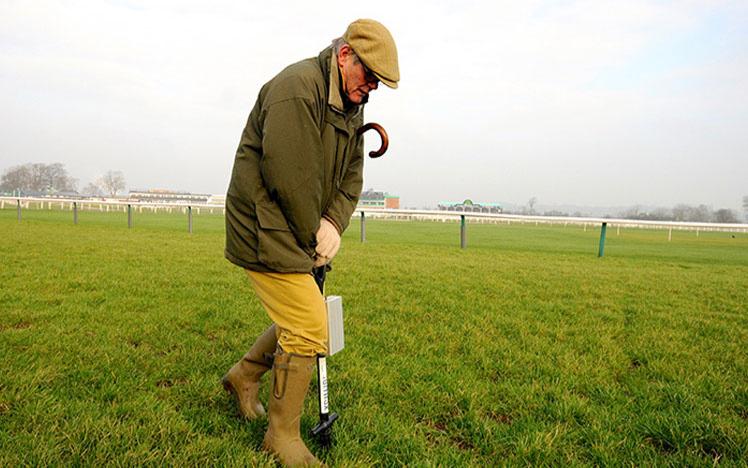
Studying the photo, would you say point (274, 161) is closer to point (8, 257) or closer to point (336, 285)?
point (336, 285)

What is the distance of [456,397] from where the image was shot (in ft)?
10.2

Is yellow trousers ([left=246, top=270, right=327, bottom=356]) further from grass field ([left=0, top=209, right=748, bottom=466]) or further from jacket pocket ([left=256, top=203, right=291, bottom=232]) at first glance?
grass field ([left=0, top=209, right=748, bottom=466])

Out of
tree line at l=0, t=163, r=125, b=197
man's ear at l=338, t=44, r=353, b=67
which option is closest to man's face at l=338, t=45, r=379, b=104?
man's ear at l=338, t=44, r=353, b=67

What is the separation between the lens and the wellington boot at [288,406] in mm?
2227

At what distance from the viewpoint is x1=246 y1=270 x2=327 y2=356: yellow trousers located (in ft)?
7.22

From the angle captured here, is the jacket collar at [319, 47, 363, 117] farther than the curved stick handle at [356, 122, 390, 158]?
No

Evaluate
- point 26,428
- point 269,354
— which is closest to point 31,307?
point 26,428

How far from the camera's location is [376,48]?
2062 millimetres

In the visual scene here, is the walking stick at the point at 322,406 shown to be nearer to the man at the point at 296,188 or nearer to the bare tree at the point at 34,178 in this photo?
the man at the point at 296,188

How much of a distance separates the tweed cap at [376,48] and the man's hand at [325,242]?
733 millimetres

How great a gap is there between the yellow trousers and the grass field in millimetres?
565

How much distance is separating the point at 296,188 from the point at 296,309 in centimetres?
58

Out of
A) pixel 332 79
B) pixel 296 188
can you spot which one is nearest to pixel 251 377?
pixel 296 188

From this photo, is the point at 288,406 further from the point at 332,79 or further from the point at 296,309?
the point at 332,79
